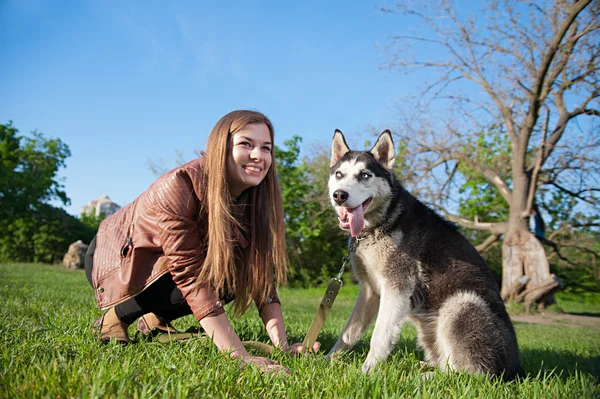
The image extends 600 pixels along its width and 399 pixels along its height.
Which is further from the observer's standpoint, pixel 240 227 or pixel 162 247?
pixel 240 227

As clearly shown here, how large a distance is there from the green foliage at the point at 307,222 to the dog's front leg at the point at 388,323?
13332 millimetres

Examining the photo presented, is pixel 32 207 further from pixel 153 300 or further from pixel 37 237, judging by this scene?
pixel 153 300

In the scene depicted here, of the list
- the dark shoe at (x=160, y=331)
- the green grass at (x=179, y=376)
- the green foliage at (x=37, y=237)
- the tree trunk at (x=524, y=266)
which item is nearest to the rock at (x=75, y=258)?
the green foliage at (x=37, y=237)

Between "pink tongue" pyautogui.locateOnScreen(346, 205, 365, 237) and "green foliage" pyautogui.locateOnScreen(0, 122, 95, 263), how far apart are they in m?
23.8

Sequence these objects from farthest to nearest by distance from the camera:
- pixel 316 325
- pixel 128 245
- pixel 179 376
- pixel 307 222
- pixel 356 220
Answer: pixel 307 222
pixel 356 220
pixel 316 325
pixel 128 245
pixel 179 376

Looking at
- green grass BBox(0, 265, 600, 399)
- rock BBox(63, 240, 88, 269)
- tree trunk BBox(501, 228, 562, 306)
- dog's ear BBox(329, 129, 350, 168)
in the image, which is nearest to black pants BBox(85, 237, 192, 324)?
green grass BBox(0, 265, 600, 399)

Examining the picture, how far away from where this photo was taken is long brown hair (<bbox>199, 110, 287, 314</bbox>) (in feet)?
9.52

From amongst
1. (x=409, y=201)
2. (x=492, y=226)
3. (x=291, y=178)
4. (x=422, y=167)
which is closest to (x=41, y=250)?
(x=291, y=178)

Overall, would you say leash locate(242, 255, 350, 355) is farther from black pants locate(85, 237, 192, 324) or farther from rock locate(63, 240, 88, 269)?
rock locate(63, 240, 88, 269)

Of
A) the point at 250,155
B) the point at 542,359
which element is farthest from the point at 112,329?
the point at 542,359

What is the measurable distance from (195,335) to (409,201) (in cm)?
218

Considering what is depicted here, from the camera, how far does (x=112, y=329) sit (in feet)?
10.0

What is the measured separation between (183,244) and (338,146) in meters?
1.79

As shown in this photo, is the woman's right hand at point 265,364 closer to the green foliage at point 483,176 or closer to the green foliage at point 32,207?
the green foliage at point 483,176
